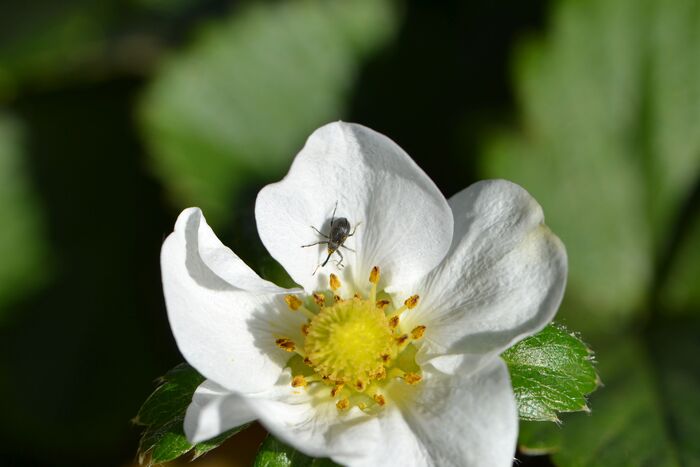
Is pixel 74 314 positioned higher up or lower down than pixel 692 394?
higher up

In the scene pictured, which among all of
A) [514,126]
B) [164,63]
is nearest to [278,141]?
[164,63]

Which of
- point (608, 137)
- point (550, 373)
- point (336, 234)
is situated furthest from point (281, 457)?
point (608, 137)

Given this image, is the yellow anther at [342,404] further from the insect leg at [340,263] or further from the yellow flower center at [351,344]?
the insect leg at [340,263]

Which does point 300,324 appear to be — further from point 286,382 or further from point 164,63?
point 164,63

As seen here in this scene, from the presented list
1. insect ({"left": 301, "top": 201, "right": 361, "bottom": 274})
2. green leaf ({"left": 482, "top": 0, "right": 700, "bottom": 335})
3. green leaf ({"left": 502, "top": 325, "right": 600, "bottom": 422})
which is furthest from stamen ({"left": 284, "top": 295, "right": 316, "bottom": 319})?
green leaf ({"left": 482, "top": 0, "right": 700, "bottom": 335})

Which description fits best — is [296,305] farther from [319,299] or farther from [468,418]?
[468,418]

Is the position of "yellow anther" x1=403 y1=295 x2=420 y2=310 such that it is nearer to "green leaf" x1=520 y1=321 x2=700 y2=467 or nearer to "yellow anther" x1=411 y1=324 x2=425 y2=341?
"yellow anther" x1=411 y1=324 x2=425 y2=341
